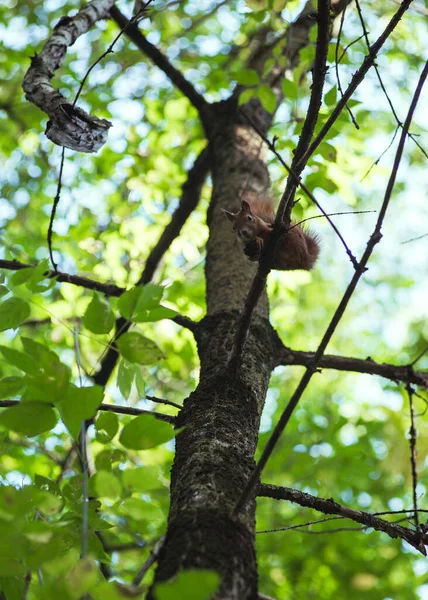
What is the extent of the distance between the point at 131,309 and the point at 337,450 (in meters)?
4.23

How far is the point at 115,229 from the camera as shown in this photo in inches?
197

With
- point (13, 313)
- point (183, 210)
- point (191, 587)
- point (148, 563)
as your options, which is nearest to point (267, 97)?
point (183, 210)

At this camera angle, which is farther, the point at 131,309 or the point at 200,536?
the point at 131,309

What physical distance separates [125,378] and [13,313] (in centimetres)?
44

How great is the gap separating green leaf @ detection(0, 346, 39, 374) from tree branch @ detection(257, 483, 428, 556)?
77cm

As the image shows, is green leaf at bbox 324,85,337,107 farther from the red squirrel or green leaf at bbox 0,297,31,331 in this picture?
green leaf at bbox 0,297,31,331

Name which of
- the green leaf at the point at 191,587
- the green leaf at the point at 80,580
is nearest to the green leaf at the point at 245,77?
the green leaf at the point at 80,580

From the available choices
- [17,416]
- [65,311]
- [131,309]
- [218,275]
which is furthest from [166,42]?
[17,416]

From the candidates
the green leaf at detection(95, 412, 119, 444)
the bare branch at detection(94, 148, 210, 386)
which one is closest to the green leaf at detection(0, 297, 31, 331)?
the green leaf at detection(95, 412, 119, 444)

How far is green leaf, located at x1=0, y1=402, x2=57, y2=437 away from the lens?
1.23 m

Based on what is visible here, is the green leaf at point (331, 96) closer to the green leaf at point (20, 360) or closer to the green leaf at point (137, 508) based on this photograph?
the green leaf at point (20, 360)

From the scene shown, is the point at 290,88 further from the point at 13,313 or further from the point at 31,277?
the point at 13,313

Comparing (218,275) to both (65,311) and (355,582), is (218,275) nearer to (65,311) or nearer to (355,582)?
(65,311)

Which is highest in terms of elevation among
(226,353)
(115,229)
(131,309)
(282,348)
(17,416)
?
(115,229)
